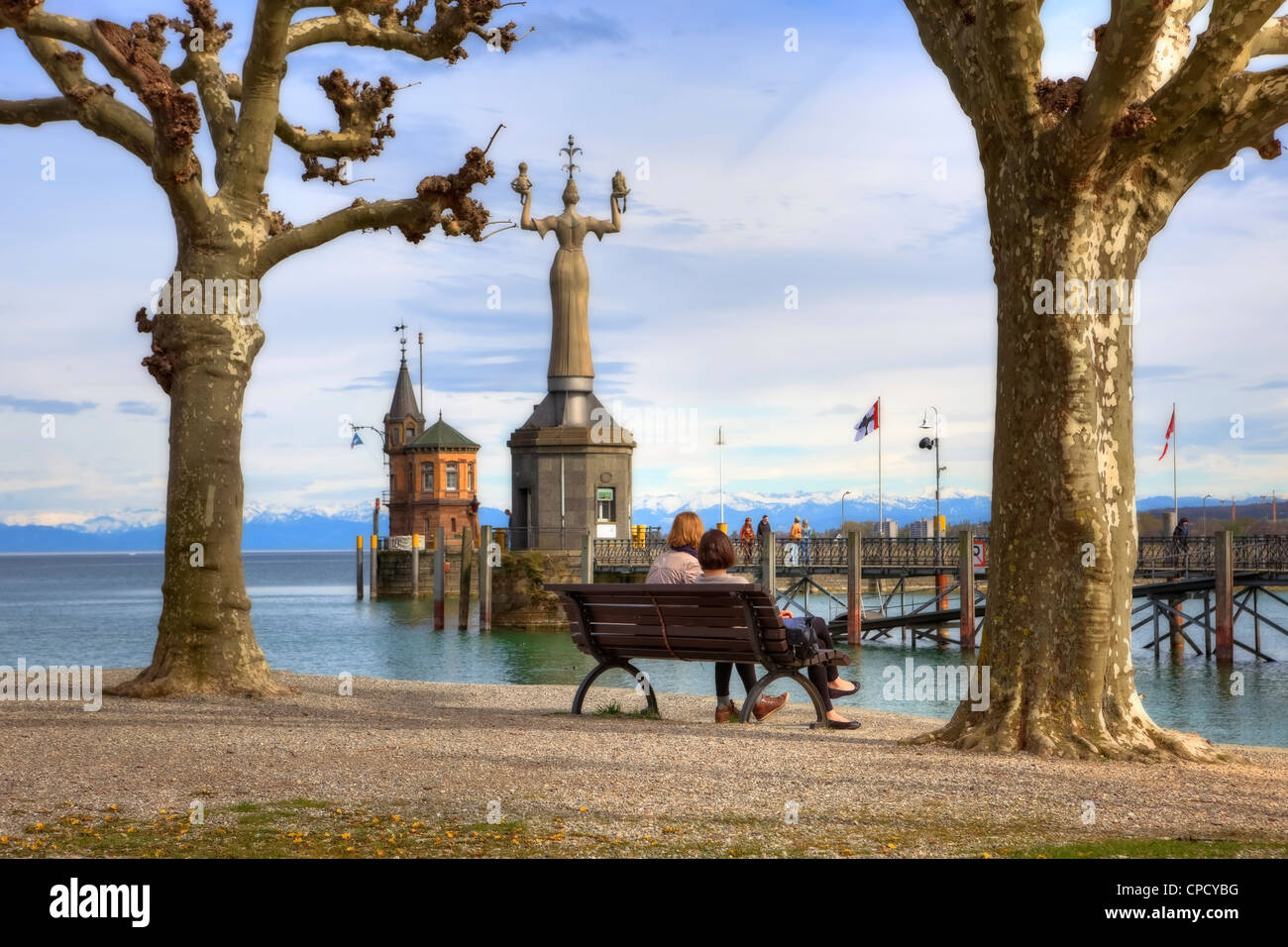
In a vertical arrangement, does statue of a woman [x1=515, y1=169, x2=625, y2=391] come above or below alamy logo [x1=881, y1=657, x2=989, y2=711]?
above

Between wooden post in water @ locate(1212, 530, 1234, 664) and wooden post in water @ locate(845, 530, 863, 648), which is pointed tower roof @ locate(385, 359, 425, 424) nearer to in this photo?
wooden post in water @ locate(845, 530, 863, 648)

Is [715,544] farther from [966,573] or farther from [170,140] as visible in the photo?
[966,573]

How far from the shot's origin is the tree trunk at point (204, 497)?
13.7 metres

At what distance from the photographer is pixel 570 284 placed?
5369 cm

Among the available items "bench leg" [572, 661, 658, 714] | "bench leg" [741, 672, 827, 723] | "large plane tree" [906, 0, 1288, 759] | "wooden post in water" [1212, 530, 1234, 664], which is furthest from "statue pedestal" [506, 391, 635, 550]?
"large plane tree" [906, 0, 1288, 759]

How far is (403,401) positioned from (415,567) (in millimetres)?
31756

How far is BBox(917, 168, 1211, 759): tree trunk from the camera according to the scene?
9891 millimetres

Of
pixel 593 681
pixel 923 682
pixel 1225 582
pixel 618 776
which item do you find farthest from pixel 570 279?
pixel 618 776

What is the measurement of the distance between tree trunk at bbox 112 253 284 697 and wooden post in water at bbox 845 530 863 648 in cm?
2834

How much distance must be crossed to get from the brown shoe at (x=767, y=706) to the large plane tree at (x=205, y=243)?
483 cm

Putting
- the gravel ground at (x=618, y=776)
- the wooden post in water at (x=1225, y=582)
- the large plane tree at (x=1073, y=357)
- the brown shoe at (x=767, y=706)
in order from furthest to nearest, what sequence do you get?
the wooden post in water at (x=1225, y=582) < the brown shoe at (x=767, y=706) < the large plane tree at (x=1073, y=357) < the gravel ground at (x=618, y=776)

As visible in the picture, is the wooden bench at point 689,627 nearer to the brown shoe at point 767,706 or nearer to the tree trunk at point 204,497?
the brown shoe at point 767,706

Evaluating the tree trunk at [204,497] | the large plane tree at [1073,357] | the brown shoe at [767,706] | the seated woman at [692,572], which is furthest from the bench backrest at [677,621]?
the tree trunk at [204,497]

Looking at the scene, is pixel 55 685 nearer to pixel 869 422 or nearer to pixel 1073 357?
pixel 1073 357
